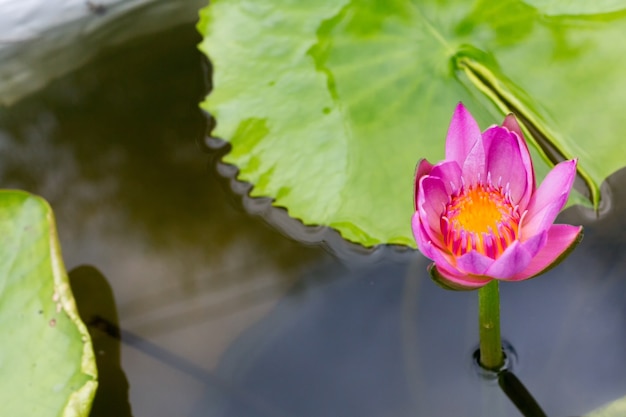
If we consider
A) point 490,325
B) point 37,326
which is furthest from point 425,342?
point 37,326

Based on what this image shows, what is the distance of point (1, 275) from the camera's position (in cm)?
118

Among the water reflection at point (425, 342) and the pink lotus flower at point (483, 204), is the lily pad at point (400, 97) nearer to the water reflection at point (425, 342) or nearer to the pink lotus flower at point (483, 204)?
the water reflection at point (425, 342)

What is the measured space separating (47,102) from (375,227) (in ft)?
3.40

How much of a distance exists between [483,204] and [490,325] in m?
0.21

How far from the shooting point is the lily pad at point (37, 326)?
1.08m

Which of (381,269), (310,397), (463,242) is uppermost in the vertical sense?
(463,242)

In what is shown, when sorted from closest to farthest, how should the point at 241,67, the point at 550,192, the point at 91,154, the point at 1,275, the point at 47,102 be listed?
the point at 550,192 → the point at 1,275 → the point at 241,67 → the point at 91,154 → the point at 47,102

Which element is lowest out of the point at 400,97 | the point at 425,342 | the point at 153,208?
the point at 425,342

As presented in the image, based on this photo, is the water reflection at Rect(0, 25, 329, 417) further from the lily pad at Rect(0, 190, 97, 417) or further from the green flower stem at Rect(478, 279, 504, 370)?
the green flower stem at Rect(478, 279, 504, 370)

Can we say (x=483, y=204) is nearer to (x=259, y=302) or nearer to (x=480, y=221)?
(x=480, y=221)

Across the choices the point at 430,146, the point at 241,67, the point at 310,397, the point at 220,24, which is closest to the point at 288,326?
the point at 310,397

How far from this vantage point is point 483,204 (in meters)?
0.89

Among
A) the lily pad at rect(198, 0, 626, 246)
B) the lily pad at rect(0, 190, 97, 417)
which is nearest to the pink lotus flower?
the lily pad at rect(198, 0, 626, 246)

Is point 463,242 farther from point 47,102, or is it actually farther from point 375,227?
point 47,102
